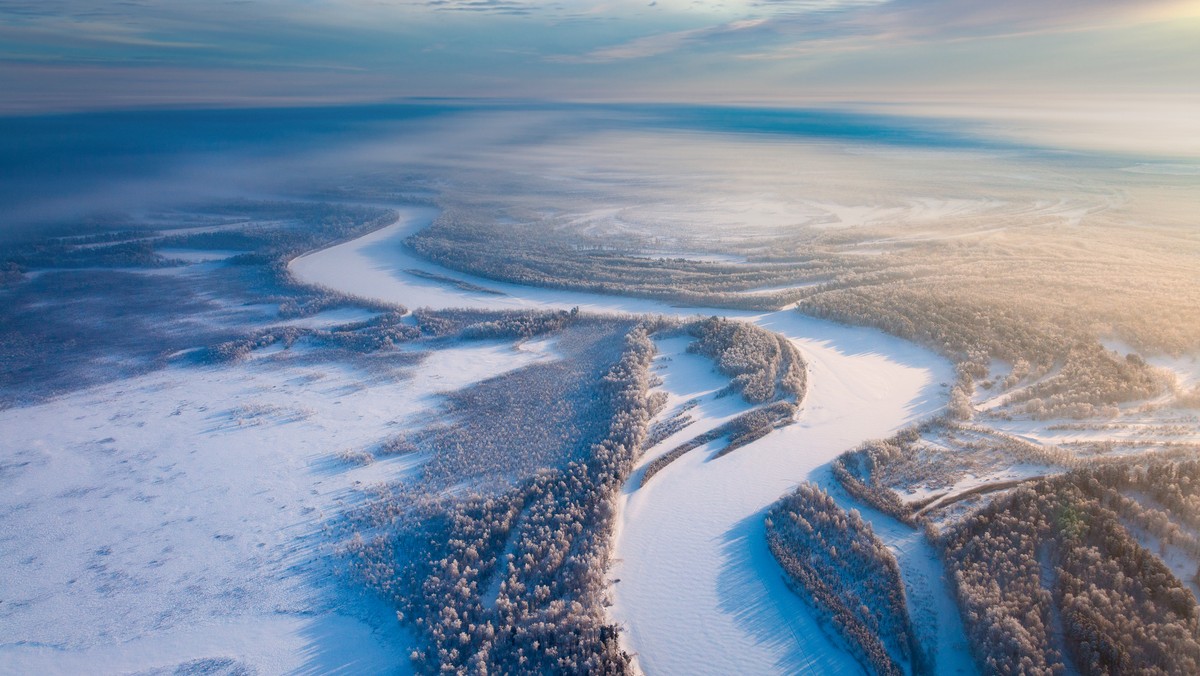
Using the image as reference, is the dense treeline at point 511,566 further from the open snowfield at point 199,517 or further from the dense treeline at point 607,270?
the dense treeline at point 607,270

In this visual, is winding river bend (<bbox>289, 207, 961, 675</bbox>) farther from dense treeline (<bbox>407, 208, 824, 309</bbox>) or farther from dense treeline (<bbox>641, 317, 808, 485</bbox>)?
A: dense treeline (<bbox>407, 208, 824, 309</bbox>)

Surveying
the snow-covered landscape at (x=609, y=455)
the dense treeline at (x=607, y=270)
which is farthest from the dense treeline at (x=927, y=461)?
the dense treeline at (x=607, y=270)

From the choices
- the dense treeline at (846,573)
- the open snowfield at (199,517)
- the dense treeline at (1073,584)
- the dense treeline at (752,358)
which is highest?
the dense treeline at (752,358)

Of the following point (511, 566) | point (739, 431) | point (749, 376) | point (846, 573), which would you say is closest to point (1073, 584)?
point (846, 573)

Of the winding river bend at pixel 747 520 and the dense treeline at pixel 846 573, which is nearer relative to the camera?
the dense treeline at pixel 846 573

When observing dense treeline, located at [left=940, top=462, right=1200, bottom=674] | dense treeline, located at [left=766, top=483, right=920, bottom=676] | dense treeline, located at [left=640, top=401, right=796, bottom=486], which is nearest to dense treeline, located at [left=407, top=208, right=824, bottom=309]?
dense treeline, located at [left=640, top=401, right=796, bottom=486]

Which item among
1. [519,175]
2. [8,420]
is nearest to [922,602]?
[8,420]

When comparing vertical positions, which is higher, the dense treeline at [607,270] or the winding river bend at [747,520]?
the dense treeline at [607,270]
